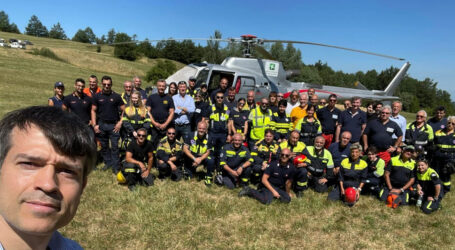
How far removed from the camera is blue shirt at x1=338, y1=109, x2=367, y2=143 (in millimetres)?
6648

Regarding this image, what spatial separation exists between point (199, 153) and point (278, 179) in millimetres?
1935

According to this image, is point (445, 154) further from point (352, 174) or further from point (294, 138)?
point (294, 138)

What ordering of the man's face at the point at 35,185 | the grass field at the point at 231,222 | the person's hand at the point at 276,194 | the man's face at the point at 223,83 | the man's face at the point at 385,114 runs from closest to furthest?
the man's face at the point at 35,185 < the grass field at the point at 231,222 < the person's hand at the point at 276,194 < the man's face at the point at 385,114 < the man's face at the point at 223,83

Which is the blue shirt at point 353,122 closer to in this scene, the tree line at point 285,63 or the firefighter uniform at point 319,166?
the firefighter uniform at point 319,166

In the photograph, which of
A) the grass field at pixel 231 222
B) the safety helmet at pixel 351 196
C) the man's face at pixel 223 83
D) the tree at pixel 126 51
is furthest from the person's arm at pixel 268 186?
the tree at pixel 126 51

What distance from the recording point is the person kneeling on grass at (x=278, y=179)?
5461 millimetres

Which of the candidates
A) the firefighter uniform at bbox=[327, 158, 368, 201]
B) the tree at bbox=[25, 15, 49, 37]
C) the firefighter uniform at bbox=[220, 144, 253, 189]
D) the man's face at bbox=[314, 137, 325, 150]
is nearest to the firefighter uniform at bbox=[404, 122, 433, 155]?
the firefighter uniform at bbox=[327, 158, 368, 201]

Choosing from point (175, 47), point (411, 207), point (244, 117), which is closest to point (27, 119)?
point (244, 117)

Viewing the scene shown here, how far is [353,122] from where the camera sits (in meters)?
6.67

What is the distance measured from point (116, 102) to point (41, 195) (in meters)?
5.77

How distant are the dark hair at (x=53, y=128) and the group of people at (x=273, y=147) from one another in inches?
187

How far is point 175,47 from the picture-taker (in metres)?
63.0

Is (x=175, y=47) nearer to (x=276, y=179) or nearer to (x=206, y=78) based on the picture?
(x=206, y=78)

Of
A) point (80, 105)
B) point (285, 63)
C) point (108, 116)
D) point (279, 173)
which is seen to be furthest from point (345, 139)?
point (285, 63)
